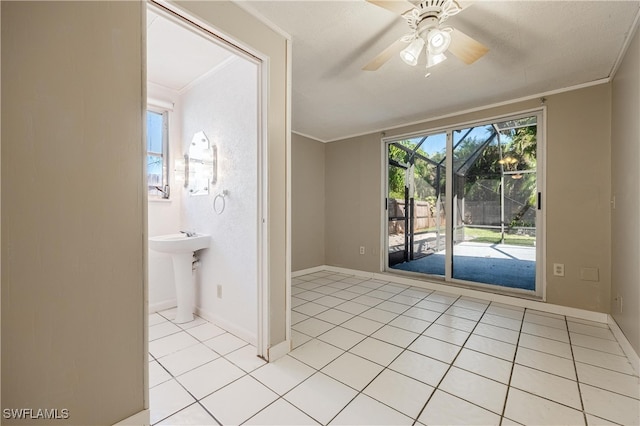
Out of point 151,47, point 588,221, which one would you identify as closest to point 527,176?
point 588,221

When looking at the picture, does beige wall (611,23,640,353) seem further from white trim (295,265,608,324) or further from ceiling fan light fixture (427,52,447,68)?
ceiling fan light fixture (427,52,447,68)

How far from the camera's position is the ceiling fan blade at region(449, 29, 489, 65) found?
158 centimetres

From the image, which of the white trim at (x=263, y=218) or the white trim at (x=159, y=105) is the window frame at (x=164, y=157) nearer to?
the white trim at (x=159, y=105)

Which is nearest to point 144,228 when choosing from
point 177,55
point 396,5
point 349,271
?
point 396,5

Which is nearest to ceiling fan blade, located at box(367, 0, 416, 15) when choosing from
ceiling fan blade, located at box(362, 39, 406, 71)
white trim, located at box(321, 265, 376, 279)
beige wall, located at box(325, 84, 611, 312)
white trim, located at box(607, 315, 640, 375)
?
ceiling fan blade, located at box(362, 39, 406, 71)

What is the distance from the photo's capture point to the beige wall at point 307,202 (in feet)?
14.5

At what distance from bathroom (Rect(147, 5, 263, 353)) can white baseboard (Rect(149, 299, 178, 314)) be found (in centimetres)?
1

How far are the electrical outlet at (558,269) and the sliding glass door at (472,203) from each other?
0.19 meters

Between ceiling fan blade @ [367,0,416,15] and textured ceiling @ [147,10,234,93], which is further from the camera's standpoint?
textured ceiling @ [147,10,234,93]

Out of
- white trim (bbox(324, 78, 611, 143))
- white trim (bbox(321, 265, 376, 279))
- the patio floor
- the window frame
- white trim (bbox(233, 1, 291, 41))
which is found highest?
white trim (bbox(233, 1, 291, 41))

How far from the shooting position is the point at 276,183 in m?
1.99

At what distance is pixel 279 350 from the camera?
1.98 metres

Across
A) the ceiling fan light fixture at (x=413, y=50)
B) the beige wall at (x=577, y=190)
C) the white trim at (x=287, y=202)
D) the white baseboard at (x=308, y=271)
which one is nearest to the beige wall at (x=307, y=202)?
the white baseboard at (x=308, y=271)

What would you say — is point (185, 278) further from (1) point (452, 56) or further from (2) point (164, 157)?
(1) point (452, 56)
